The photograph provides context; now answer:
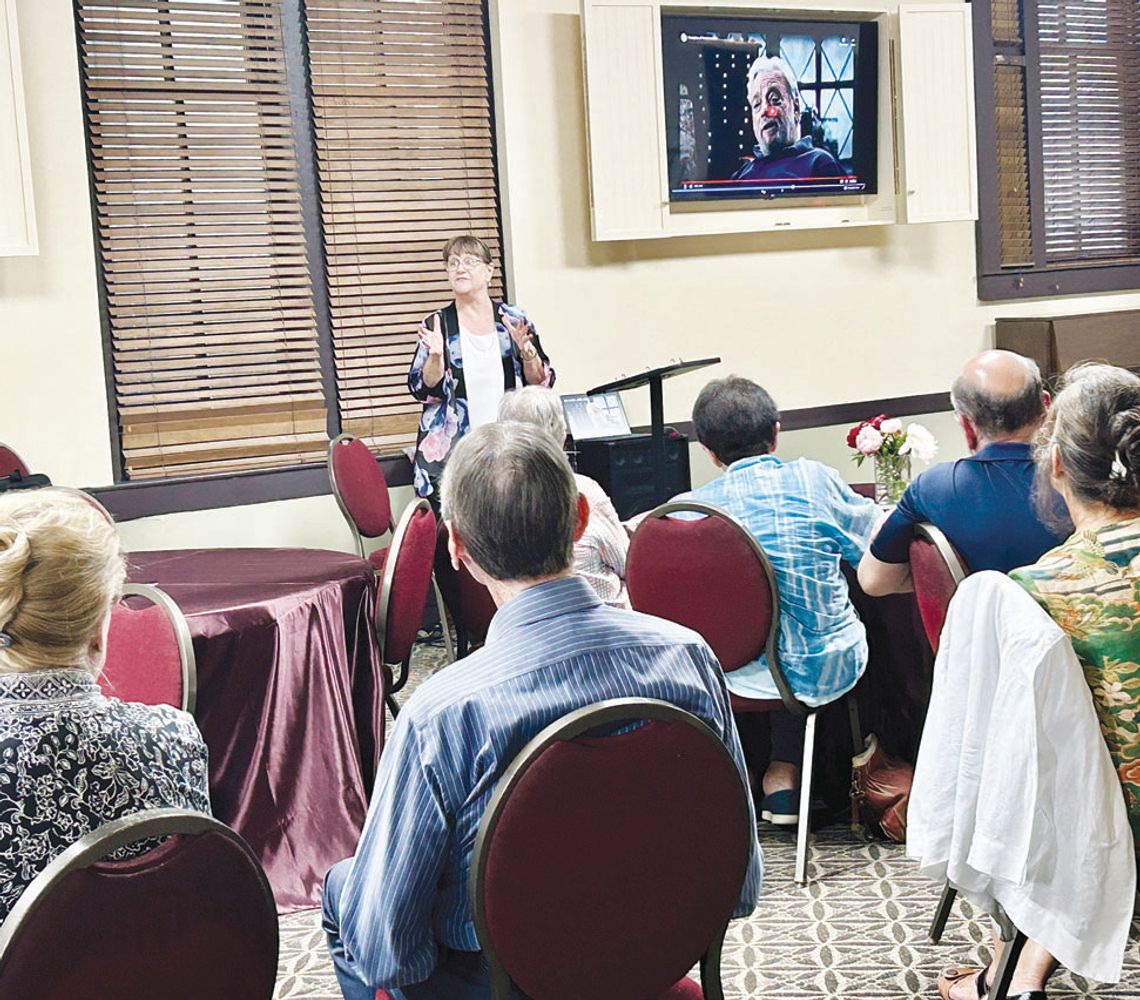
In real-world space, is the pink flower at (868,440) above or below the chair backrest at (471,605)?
above

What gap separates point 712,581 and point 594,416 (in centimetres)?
270

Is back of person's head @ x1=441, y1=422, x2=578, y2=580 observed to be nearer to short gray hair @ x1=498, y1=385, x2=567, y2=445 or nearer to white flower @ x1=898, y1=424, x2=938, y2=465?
short gray hair @ x1=498, y1=385, x2=567, y2=445

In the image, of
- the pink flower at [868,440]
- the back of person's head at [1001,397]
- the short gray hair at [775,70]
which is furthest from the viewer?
the short gray hair at [775,70]

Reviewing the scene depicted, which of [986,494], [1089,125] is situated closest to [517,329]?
[986,494]

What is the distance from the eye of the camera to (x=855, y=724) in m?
3.34

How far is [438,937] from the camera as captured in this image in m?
1.63

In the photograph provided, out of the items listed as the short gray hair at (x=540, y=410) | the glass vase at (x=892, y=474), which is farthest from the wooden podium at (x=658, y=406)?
the short gray hair at (x=540, y=410)

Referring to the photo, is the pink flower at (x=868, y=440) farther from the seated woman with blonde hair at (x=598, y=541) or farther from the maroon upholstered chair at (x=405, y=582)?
the maroon upholstered chair at (x=405, y=582)

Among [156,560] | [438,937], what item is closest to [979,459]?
[438,937]

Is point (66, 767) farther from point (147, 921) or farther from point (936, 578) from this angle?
point (936, 578)

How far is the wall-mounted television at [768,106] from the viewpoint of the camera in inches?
241

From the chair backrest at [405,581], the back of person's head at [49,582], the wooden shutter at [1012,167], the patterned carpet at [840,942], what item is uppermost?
the wooden shutter at [1012,167]

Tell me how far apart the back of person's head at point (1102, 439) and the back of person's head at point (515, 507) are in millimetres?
903

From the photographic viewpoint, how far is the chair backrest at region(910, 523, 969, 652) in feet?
8.29
